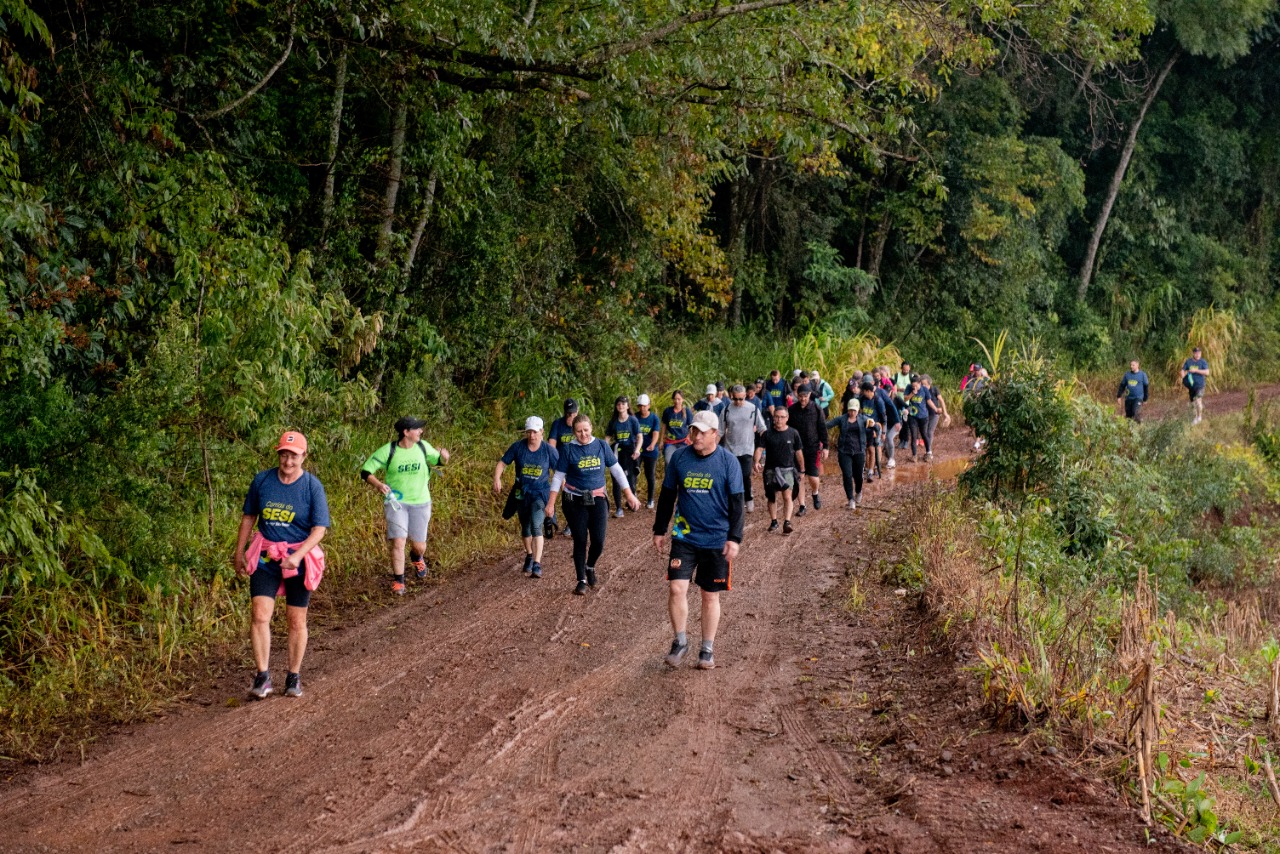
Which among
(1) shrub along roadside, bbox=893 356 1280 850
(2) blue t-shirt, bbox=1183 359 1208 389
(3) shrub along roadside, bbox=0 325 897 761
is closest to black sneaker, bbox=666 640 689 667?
(1) shrub along roadside, bbox=893 356 1280 850

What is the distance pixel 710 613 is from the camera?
8609mm

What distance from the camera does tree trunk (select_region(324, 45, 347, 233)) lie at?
1336 cm

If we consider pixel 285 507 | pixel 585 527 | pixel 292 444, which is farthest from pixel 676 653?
pixel 292 444

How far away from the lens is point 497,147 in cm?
1683

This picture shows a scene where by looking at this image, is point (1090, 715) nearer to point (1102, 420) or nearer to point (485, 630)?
point (485, 630)

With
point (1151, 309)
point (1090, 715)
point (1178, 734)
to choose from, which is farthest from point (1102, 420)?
point (1151, 309)

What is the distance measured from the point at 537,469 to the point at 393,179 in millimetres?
5200

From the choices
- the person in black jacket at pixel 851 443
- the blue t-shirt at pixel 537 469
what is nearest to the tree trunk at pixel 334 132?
the blue t-shirt at pixel 537 469

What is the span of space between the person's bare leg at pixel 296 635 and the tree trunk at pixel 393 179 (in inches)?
303

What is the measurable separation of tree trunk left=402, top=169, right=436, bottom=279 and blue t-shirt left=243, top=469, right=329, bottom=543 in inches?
302

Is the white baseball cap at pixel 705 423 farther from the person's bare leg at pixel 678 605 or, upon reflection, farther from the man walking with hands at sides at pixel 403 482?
the man walking with hands at sides at pixel 403 482

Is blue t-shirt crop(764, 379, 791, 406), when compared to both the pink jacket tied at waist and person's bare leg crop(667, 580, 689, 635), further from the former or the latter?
the pink jacket tied at waist

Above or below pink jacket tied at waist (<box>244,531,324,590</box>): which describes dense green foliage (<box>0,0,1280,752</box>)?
above

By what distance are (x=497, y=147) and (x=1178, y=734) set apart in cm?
1258
